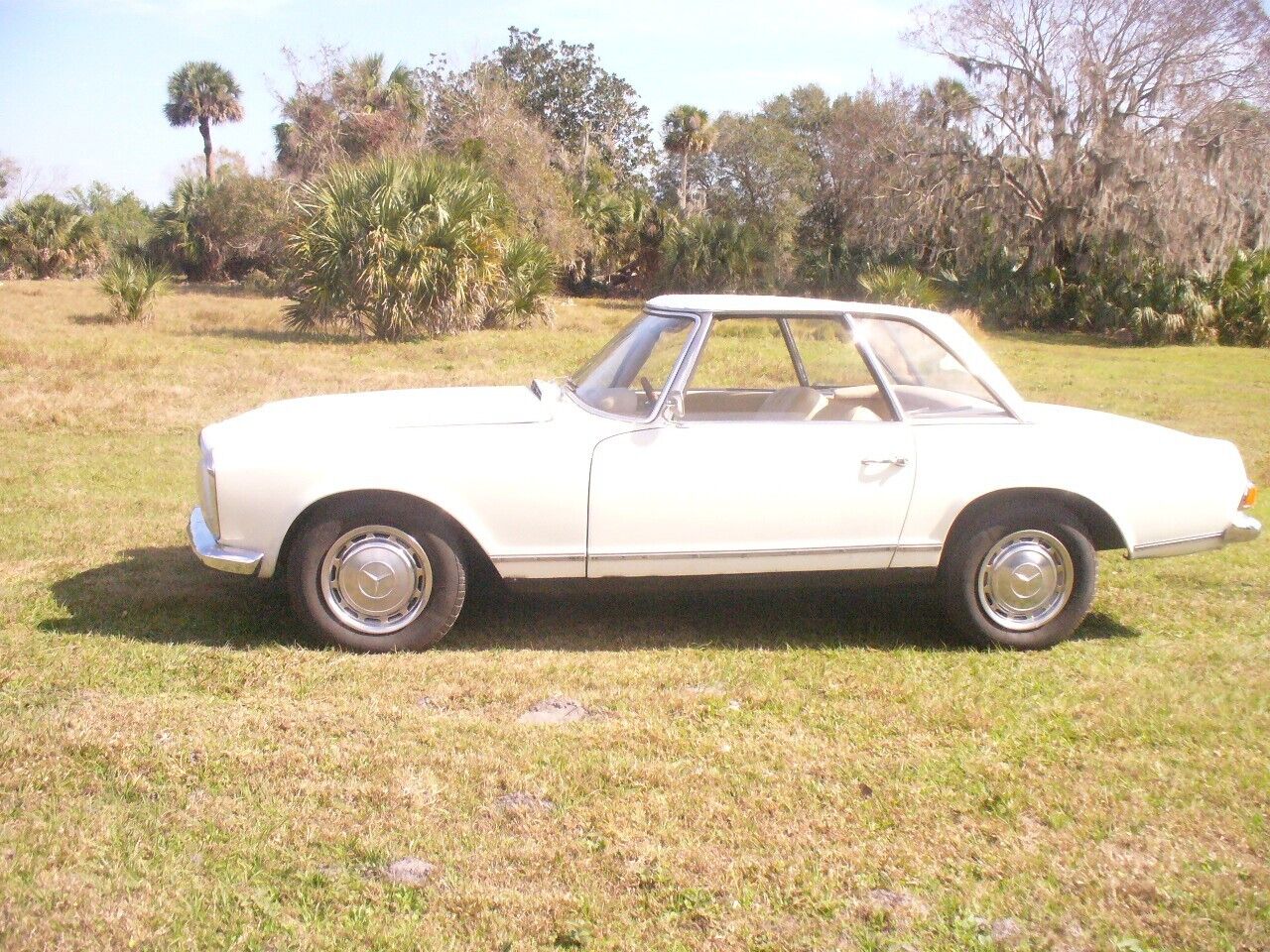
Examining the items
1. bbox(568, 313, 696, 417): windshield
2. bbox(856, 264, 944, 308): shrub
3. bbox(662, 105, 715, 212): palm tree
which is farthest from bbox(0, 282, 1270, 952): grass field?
bbox(662, 105, 715, 212): palm tree

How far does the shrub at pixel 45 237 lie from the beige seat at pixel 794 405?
130 ft

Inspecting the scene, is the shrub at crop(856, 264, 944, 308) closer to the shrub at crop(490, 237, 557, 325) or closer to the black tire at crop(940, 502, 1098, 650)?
the shrub at crop(490, 237, 557, 325)

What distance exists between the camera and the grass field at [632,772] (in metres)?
2.99

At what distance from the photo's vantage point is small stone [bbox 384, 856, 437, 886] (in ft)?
10.2

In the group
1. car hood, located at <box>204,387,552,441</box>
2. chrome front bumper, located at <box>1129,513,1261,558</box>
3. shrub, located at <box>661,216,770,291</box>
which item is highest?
shrub, located at <box>661,216,770,291</box>

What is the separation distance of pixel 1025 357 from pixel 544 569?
17.4 meters

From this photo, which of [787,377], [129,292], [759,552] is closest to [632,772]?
[759,552]

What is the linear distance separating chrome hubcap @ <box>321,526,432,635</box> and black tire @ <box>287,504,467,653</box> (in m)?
0.01

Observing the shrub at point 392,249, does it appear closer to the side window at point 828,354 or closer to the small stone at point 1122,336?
the side window at point 828,354

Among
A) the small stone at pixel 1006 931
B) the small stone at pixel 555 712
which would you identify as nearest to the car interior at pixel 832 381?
the small stone at pixel 555 712

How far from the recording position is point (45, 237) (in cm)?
3925

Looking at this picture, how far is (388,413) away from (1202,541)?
3546 mm

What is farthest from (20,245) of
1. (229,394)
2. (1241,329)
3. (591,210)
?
(1241,329)

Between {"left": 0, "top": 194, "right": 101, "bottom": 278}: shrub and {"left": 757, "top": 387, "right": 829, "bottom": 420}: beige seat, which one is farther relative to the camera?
{"left": 0, "top": 194, "right": 101, "bottom": 278}: shrub
